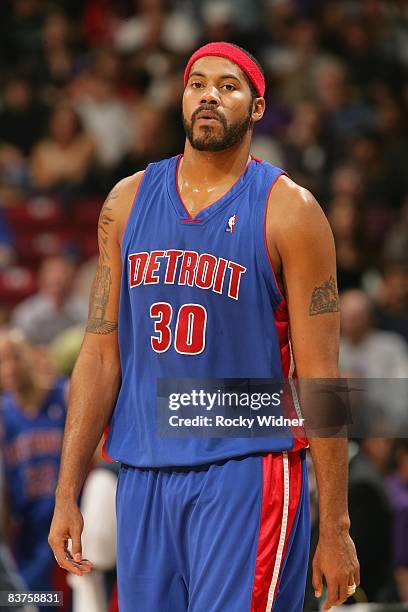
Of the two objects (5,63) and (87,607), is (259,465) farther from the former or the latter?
(5,63)

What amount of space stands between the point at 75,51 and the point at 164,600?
9691mm

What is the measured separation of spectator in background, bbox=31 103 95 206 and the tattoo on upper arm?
7021mm

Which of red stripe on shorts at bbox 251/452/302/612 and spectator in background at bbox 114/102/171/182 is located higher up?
spectator in background at bbox 114/102/171/182

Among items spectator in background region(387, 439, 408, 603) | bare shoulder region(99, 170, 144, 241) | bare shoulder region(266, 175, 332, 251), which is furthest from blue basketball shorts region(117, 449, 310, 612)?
spectator in background region(387, 439, 408, 603)

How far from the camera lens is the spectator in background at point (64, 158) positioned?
10734mm

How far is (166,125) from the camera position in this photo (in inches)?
422

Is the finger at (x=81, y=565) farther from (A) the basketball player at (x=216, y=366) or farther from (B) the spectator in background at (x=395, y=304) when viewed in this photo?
(B) the spectator in background at (x=395, y=304)

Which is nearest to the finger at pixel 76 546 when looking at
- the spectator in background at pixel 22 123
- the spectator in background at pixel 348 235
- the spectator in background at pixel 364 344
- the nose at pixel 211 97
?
the nose at pixel 211 97

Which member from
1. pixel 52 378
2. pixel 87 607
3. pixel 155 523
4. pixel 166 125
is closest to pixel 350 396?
pixel 155 523

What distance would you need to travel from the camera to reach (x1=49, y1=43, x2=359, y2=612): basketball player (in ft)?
11.1

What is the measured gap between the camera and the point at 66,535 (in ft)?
11.7

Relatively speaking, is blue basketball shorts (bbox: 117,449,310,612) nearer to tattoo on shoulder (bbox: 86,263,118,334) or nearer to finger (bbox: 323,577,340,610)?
finger (bbox: 323,577,340,610)

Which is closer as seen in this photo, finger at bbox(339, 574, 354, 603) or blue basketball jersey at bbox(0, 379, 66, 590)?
finger at bbox(339, 574, 354, 603)

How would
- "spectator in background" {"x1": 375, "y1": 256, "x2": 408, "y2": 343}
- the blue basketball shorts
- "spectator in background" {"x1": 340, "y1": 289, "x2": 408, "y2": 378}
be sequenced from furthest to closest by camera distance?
"spectator in background" {"x1": 375, "y1": 256, "x2": 408, "y2": 343}, "spectator in background" {"x1": 340, "y1": 289, "x2": 408, "y2": 378}, the blue basketball shorts
